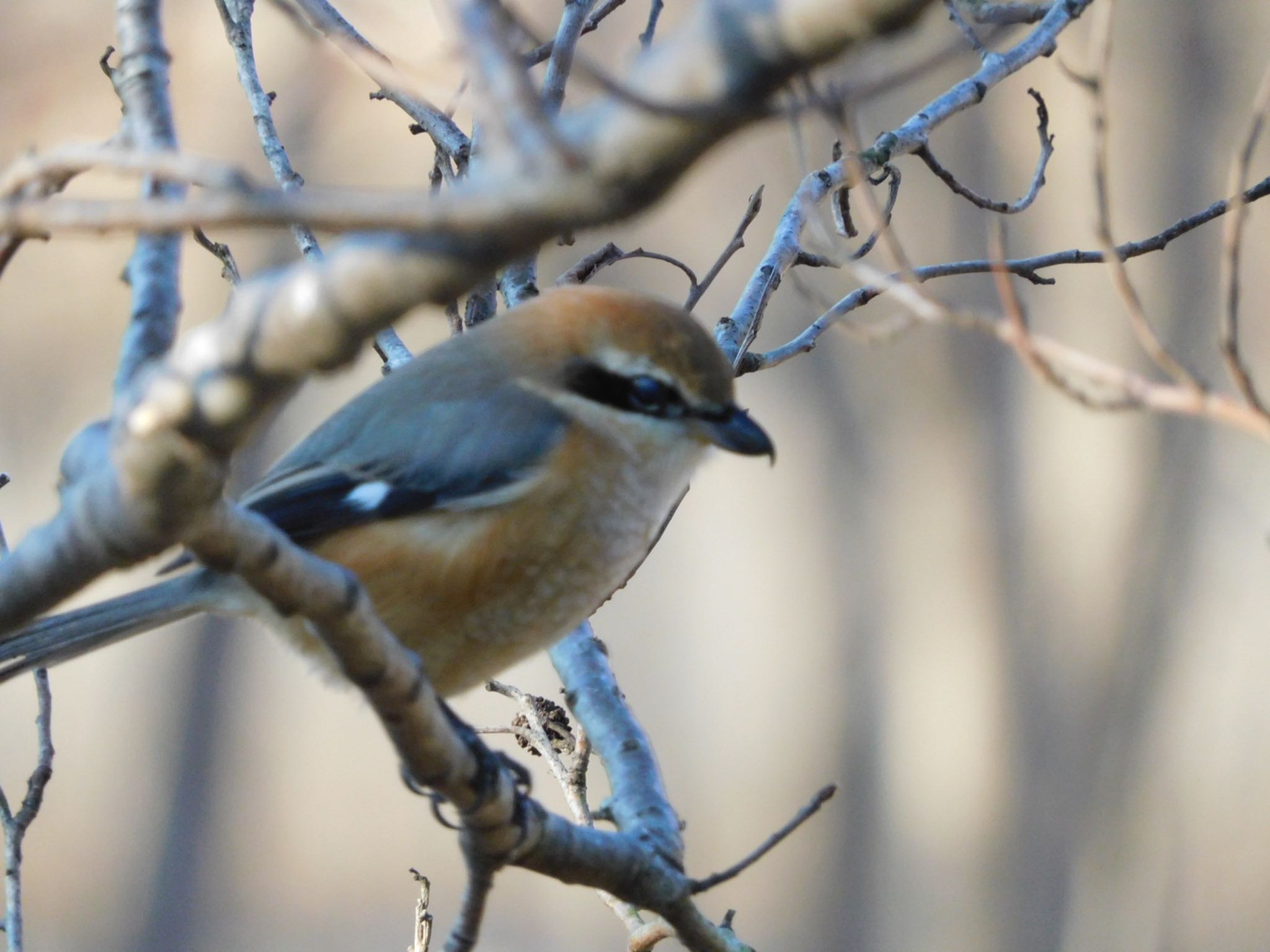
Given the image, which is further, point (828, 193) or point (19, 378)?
point (19, 378)

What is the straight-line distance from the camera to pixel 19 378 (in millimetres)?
5312

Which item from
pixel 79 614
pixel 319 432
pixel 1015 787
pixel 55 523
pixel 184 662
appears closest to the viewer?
pixel 55 523

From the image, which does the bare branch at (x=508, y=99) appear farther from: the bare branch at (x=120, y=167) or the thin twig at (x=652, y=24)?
the thin twig at (x=652, y=24)

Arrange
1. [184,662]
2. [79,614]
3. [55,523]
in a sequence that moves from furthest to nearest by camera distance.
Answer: [184,662] < [79,614] < [55,523]

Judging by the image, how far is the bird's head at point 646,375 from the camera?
2301mm

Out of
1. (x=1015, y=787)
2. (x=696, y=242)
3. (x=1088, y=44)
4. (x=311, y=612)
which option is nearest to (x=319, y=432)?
(x=311, y=612)

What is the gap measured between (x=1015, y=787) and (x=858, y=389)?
5.45ft

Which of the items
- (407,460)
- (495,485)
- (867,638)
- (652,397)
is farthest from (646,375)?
(867,638)

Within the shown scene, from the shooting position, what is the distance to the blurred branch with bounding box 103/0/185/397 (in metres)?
1.38

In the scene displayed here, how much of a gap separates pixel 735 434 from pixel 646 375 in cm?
20

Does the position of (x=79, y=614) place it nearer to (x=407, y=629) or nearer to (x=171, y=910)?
(x=407, y=629)

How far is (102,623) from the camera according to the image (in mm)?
2129

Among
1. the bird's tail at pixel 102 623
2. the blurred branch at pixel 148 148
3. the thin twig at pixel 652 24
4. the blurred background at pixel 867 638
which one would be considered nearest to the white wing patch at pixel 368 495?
the bird's tail at pixel 102 623

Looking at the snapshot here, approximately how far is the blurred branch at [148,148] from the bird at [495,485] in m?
0.77
